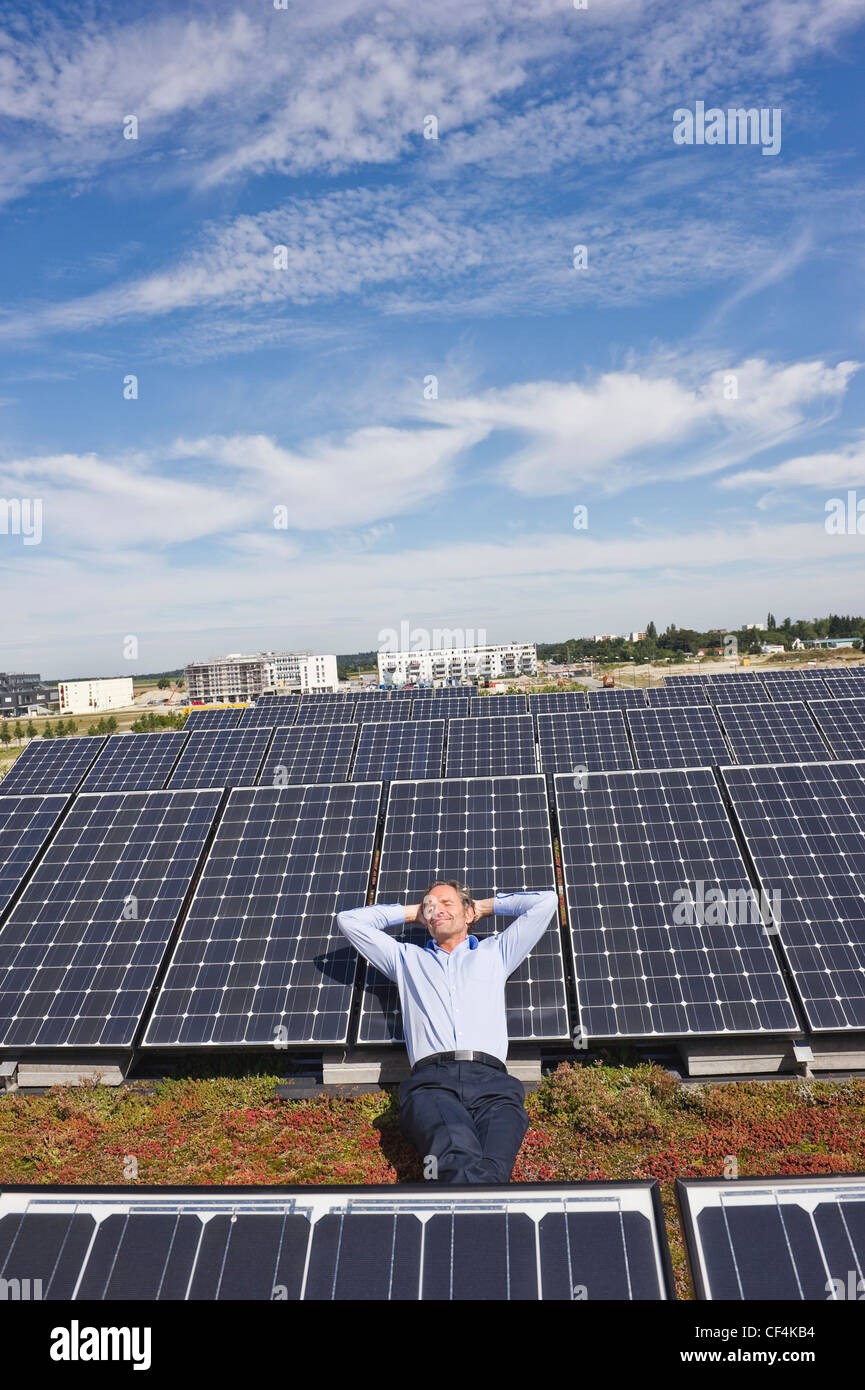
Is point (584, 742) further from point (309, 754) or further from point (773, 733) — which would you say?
point (309, 754)

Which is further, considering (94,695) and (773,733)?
(94,695)

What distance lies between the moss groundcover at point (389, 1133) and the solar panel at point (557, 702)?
29.1 meters

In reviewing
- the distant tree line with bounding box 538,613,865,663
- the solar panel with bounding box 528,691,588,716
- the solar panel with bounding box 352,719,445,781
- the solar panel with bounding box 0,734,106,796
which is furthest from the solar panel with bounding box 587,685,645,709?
the distant tree line with bounding box 538,613,865,663

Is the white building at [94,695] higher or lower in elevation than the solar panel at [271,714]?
lower

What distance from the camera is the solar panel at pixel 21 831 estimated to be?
544 inches

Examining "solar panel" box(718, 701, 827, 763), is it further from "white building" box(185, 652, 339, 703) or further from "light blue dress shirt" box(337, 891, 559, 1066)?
"white building" box(185, 652, 339, 703)

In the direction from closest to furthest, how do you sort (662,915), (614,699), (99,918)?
(662,915), (99,918), (614,699)

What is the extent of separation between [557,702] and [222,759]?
18191 mm

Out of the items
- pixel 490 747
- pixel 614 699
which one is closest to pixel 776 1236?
pixel 490 747

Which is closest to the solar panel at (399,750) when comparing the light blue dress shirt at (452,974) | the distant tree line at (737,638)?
the light blue dress shirt at (452,974)

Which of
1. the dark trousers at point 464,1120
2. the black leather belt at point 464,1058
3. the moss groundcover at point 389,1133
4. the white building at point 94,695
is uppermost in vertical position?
the black leather belt at point 464,1058

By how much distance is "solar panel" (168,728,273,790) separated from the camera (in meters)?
28.9

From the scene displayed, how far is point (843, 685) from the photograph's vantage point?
131 ft

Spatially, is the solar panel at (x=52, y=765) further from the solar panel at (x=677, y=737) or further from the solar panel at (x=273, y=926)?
the solar panel at (x=677, y=737)
